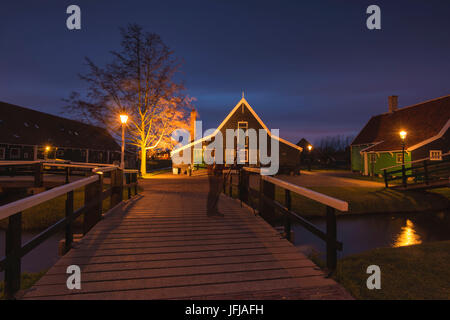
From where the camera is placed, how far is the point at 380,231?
28.2 feet

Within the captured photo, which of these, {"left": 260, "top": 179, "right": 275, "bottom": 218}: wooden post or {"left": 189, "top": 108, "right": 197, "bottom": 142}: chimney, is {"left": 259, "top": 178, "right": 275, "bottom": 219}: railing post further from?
{"left": 189, "top": 108, "right": 197, "bottom": 142}: chimney

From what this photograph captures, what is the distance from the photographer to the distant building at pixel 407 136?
62.9 ft

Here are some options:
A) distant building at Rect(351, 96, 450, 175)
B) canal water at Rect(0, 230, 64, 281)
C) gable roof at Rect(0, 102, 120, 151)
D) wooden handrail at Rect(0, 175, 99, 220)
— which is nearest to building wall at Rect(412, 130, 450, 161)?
distant building at Rect(351, 96, 450, 175)

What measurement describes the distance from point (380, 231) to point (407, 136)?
56.7 feet

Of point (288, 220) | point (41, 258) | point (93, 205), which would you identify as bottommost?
point (41, 258)

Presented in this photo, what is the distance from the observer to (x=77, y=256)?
3633mm

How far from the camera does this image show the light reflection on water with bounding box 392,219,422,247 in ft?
24.0

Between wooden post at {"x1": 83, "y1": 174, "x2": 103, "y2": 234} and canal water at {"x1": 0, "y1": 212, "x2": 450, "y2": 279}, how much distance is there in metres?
1.73

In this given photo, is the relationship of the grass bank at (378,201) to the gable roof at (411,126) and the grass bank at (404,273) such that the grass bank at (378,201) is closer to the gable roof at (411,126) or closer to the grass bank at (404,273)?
the grass bank at (404,273)

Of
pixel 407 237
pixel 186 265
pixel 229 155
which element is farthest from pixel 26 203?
pixel 229 155

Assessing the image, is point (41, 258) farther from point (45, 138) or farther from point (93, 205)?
point (45, 138)
